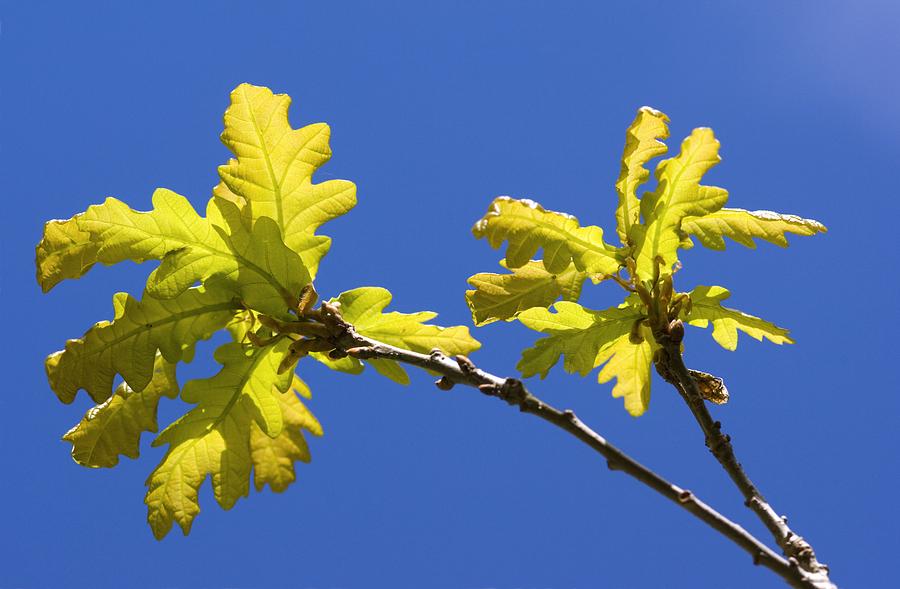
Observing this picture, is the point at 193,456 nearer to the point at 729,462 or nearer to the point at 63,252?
the point at 63,252

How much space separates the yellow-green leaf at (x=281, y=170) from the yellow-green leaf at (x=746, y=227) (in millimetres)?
816

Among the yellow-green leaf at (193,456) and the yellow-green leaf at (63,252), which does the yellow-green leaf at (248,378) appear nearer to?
the yellow-green leaf at (193,456)

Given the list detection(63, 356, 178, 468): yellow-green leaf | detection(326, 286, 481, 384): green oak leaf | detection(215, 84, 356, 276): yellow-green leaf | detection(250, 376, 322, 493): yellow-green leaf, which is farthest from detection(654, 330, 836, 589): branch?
detection(63, 356, 178, 468): yellow-green leaf

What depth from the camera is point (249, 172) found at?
6.06ft

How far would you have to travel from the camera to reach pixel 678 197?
1838 millimetres

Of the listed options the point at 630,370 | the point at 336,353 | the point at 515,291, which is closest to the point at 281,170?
the point at 336,353

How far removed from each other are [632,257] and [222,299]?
0.93 m

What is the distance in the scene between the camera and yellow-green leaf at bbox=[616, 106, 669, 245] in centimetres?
184

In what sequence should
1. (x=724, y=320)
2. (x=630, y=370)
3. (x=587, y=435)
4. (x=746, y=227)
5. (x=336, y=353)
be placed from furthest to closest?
1. (x=630, y=370)
2. (x=724, y=320)
3. (x=746, y=227)
4. (x=336, y=353)
5. (x=587, y=435)

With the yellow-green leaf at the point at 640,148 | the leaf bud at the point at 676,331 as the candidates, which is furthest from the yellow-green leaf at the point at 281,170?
the leaf bud at the point at 676,331

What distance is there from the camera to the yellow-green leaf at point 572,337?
1.96 metres

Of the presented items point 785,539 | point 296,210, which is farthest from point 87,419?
point 785,539

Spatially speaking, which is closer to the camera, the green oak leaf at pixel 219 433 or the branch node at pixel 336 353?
the branch node at pixel 336 353

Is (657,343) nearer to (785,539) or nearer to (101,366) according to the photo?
(785,539)
